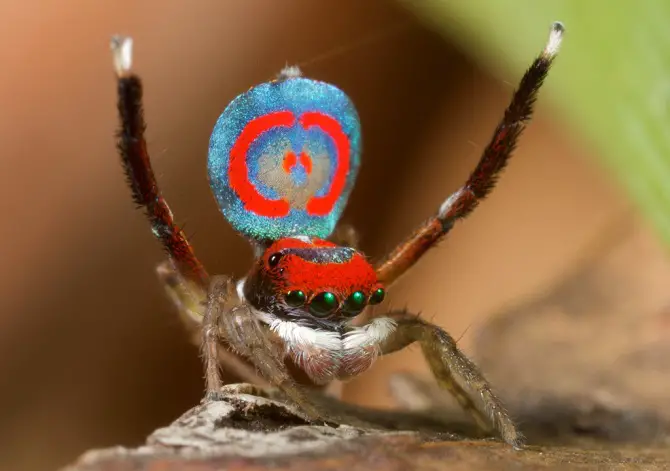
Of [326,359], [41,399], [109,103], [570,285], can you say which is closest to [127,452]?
[326,359]

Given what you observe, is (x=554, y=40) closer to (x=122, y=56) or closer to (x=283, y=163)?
(x=283, y=163)

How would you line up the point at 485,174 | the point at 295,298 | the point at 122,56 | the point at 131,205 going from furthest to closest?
the point at 131,205 < the point at 485,174 < the point at 295,298 < the point at 122,56

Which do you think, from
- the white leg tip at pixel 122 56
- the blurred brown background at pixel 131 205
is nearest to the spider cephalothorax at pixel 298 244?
the white leg tip at pixel 122 56

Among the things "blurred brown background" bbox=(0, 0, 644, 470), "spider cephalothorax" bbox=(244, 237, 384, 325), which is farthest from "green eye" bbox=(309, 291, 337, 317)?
"blurred brown background" bbox=(0, 0, 644, 470)

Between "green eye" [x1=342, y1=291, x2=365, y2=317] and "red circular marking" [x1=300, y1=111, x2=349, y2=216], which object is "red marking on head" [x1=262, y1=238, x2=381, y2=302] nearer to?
"green eye" [x1=342, y1=291, x2=365, y2=317]

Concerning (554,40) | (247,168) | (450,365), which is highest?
(554,40)

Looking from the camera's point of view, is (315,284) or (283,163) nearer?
(315,284)

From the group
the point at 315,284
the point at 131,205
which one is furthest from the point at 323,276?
the point at 131,205
